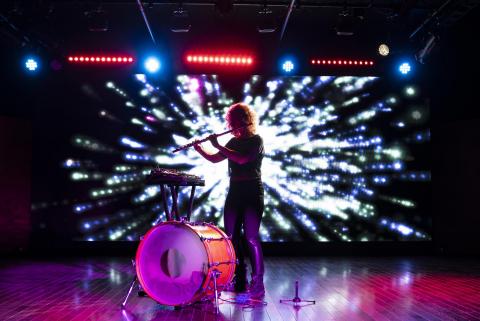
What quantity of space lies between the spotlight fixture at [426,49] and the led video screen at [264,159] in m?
0.66

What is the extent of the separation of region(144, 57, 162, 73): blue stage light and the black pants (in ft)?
15.5

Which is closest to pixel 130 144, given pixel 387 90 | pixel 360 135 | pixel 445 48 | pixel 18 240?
pixel 18 240

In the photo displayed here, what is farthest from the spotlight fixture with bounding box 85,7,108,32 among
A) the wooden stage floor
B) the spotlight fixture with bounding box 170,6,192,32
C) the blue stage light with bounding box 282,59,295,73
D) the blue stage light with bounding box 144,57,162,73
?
the wooden stage floor

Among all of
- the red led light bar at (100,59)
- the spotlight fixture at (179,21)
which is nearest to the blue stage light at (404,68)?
the spotlight fixture at (179,21)

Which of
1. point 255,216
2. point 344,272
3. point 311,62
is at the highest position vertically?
point 311,62

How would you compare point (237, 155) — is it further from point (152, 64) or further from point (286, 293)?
point (152, 64)

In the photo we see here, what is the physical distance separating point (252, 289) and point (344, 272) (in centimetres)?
228

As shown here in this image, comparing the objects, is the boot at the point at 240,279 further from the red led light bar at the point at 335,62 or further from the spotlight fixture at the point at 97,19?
the red led light bar at the point at 335,62

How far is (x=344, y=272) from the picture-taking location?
20.3 ft

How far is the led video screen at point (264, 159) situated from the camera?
8.02m

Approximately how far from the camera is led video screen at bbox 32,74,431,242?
26.3 feet

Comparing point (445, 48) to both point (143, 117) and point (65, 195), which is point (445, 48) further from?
point (65, 195)

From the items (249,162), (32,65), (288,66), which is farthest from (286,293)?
(32,65)

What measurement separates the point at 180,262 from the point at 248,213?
30.3 inches
